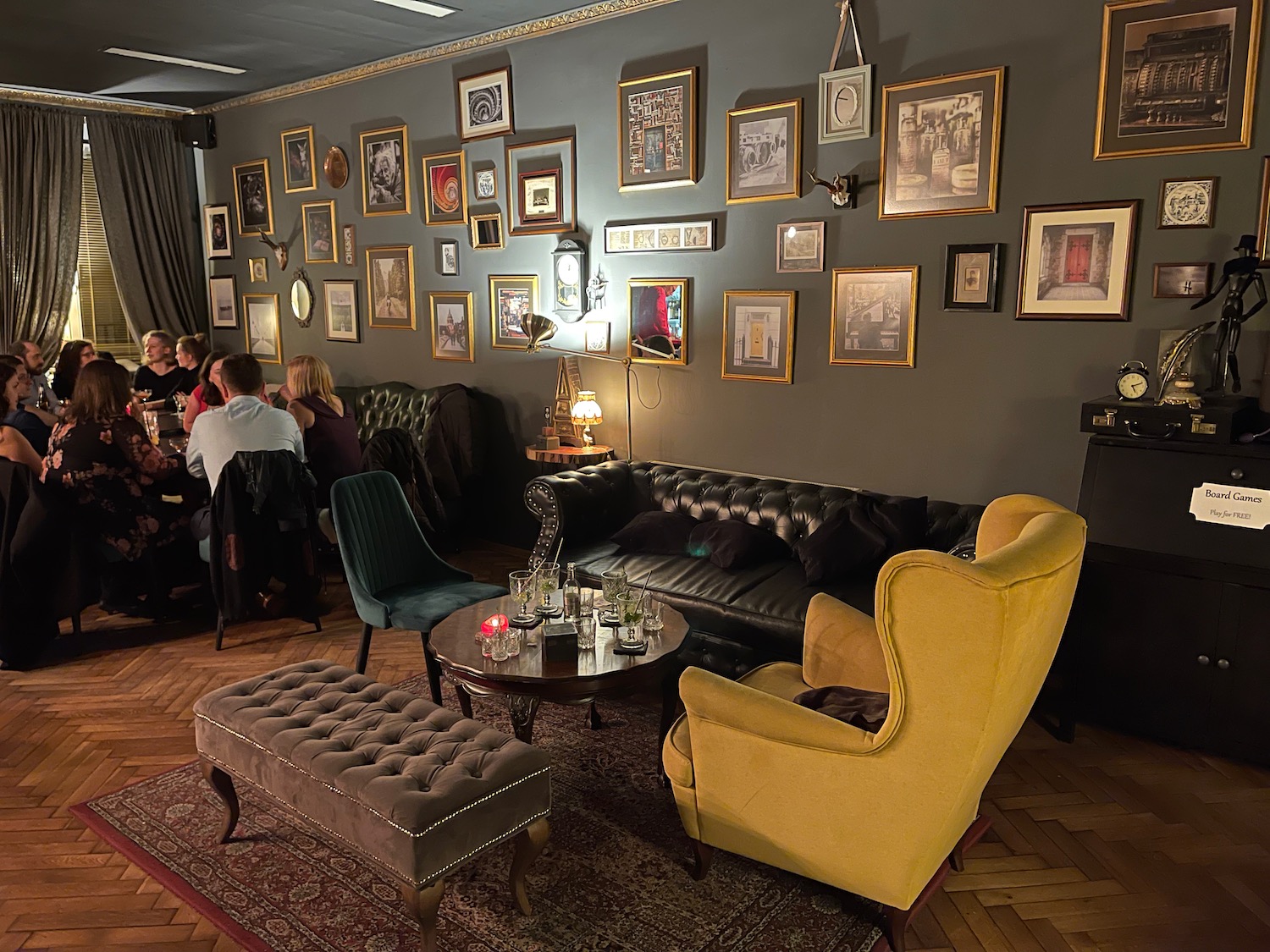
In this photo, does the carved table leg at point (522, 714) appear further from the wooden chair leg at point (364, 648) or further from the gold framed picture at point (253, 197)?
the gold framed picture at point (253, 197)

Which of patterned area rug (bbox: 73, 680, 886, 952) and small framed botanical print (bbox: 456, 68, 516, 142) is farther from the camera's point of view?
small framed botanical print (bbox: 456, 68, 516, 142)

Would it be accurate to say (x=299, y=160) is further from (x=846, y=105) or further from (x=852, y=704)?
(x=852, y=704)

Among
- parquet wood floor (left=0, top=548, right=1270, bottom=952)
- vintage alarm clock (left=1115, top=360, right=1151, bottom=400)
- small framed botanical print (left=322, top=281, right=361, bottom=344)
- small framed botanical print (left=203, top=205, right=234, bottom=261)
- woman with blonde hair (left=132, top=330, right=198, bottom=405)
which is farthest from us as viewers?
small framed botanical print (left=203, top=205, right=234, bottom=261)

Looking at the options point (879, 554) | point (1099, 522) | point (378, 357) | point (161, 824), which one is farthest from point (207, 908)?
point (378, 357)

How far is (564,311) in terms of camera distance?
5719mm

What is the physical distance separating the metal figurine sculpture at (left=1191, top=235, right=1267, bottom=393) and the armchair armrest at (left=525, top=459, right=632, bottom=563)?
9.07 feet

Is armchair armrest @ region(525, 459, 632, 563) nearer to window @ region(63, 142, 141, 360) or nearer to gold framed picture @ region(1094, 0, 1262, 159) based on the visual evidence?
gold framed picture @ region(1094, 0, 1262, 159)

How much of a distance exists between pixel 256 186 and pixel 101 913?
657 cm

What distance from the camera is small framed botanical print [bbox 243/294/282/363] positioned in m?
7.90

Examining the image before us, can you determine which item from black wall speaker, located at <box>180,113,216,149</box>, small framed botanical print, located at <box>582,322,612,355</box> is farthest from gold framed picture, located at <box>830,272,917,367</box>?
black wall speaker, located at <box>180,113,216,149</box>

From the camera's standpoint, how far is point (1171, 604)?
10.9 feet

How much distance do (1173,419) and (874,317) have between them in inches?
57.9

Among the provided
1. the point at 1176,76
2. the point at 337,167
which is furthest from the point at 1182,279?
the point at 337,167

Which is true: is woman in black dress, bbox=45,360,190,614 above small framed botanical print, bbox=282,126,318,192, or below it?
below
